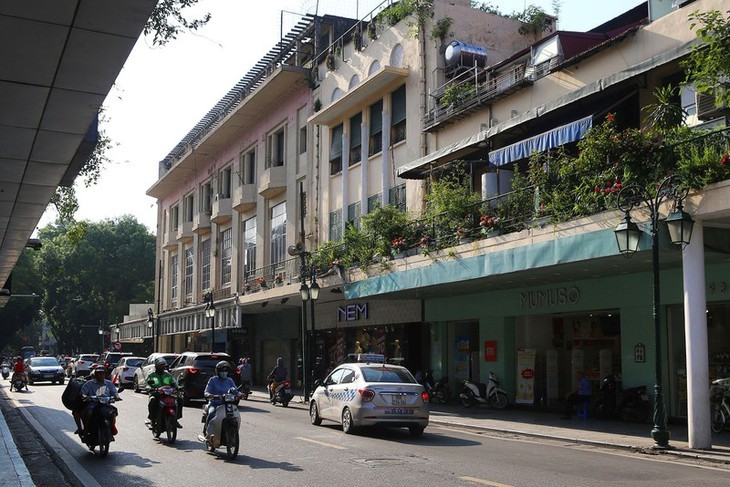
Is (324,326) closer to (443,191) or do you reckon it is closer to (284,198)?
(284,198)

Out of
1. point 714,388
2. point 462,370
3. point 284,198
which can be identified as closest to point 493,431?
point 714,388

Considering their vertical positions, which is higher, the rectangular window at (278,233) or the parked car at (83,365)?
the rectangular window at (278,233)

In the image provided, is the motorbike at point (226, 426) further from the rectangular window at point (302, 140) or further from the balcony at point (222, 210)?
the balcony at point (222, 210)

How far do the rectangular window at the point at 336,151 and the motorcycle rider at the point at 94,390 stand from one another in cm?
2151

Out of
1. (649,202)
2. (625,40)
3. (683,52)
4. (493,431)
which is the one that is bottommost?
(493,431)

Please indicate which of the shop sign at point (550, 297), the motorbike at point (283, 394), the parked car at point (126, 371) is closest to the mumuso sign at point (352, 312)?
the motorbike at point (283, 394)

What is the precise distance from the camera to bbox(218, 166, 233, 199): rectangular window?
48.5 metres

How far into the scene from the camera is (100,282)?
3317 inches

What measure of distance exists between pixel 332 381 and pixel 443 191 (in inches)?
291

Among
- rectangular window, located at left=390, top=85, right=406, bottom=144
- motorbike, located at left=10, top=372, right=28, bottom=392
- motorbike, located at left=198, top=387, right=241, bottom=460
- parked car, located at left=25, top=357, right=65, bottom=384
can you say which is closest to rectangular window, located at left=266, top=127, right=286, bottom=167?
rectangular window, located at left=390, top=85, right=406, bottom=144

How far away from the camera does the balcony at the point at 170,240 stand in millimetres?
59031

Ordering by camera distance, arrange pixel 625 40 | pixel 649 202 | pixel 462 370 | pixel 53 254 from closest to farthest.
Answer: pixel 649 202 < pixel 625 40 < pixel 462 370 < pixel 53 254

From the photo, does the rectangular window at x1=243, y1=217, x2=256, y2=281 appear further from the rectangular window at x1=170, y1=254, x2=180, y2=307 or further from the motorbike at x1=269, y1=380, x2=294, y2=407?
the rectangular window at x1=170, y1=254, x2=180, y2=307

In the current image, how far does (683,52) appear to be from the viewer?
16.9 meters
